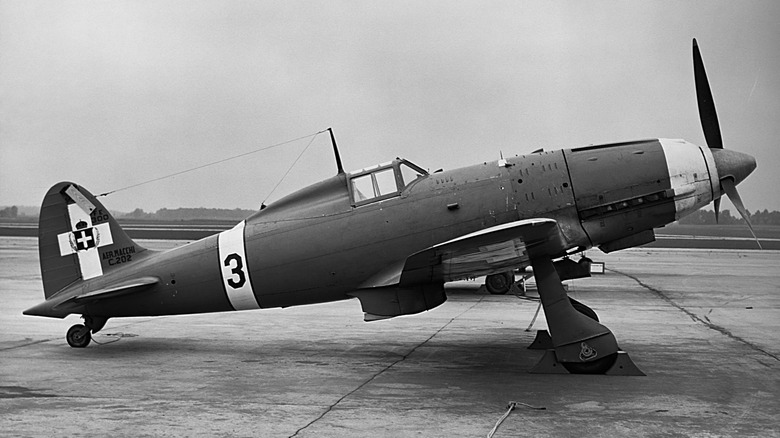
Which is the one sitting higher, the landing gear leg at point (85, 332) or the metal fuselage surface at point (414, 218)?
the metal fuselage surface at point (414, 218)

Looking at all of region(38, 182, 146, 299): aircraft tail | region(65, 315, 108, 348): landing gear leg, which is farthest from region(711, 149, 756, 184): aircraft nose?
region(65, 315, 108, 348): landing gear leg

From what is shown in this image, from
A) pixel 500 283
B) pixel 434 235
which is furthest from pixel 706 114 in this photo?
pixel 500 283

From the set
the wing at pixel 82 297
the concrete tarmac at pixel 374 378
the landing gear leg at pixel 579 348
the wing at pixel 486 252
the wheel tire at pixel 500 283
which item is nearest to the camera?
the concrete tarmac at pixel 374 378

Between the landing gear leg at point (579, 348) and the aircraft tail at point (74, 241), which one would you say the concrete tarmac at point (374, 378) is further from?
the aircraft tail at point (74, 241)

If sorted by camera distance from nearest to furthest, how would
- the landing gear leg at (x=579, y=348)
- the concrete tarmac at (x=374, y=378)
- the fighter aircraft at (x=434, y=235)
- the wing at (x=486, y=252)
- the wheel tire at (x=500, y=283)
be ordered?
the concrete tarmac at (x=374, y=378), the wing at (x=486, y=252), the landing gear leg at (x=579, y=348), the fighter aircraft at (x=434, y=235), the wheel tire at (x=500, y=283)

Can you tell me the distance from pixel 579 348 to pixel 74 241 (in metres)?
6.60

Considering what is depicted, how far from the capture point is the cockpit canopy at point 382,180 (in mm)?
8656

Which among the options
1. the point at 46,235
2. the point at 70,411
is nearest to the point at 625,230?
the point at 70,411

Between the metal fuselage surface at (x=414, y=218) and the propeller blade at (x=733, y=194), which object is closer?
the metal fuselage surface at (x=414, y=218)

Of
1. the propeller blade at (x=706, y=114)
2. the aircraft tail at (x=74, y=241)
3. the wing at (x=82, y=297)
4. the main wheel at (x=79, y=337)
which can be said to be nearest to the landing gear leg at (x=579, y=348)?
the propeller blade at (x=706, y=114)

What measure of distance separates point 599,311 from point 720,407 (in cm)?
785

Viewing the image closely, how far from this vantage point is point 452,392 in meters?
7.01

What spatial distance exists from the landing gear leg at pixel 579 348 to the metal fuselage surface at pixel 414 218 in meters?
0.85

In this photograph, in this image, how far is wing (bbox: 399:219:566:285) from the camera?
24.0ft
